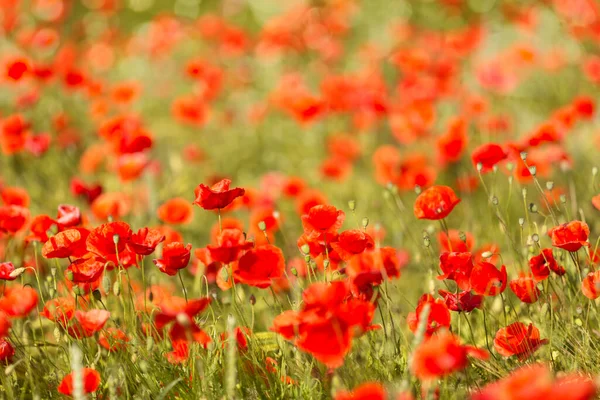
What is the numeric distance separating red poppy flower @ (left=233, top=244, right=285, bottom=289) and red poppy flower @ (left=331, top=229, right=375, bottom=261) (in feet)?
0.48

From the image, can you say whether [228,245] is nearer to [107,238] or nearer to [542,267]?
[107,238]

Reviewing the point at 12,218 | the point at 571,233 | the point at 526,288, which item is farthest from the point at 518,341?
the point at 12,218

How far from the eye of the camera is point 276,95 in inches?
167

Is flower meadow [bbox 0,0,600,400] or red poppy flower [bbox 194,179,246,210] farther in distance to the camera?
red poppy flower [bbox 194,179,246,210]

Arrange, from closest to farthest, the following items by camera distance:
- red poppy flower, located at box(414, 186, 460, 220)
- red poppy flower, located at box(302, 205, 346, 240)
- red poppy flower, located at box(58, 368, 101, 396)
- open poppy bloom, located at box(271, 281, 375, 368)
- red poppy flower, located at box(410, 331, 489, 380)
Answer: red poppy flower, located at box(410, 331, 489, 380) → open poppy bloom, located at box(271, 281, 375, 368) → red poppy flower, located at box(58, 368, 101, 396) → red poppy flower, located at box(302, 205, 346, 240) → red poppy flower, located at box(414, 186, 460, 220)

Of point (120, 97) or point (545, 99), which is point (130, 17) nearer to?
point (120, 97)

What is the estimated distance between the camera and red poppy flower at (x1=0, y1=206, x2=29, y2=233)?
2.15 meters

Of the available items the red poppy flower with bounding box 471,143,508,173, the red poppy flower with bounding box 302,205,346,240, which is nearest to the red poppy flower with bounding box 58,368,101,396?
the red poppy flower with bounding box 302,205,346,240

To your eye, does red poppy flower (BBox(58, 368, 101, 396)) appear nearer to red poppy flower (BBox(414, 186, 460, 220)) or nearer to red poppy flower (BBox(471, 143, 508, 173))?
red poppy flower (BBox(414, 186, 460, 220))

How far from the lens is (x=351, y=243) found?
1729 millimetres

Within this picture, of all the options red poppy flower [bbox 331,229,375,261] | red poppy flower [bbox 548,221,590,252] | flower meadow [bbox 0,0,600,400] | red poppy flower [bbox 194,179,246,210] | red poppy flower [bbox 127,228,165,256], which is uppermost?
red poppy flower [bbox 194,179,246,210]

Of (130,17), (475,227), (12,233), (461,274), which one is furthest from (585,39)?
(130,17)

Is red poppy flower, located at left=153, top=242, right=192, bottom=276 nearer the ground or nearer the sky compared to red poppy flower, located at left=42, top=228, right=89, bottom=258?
nearer the ground

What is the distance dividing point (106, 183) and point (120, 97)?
1.68 feet
